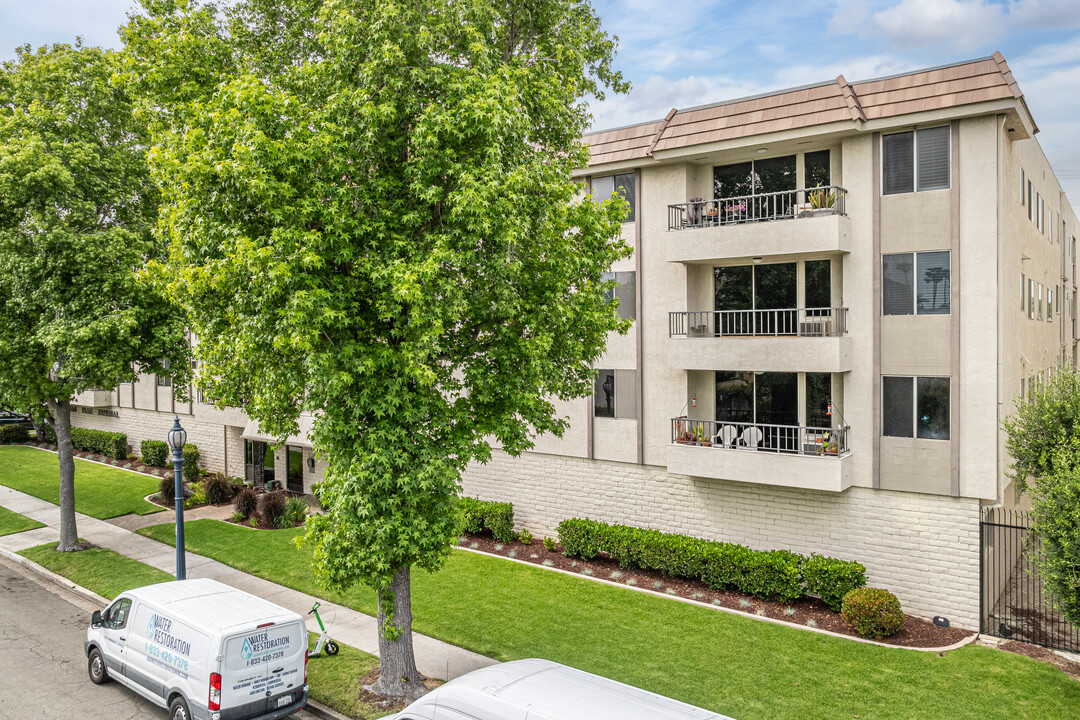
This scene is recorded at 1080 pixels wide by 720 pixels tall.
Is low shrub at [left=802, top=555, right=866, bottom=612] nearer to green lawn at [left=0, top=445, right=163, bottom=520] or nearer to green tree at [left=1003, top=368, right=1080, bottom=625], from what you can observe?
green tree at [left=1003, top=368, right=1080, bottom=625]

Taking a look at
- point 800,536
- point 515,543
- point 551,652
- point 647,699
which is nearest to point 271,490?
point 515,543

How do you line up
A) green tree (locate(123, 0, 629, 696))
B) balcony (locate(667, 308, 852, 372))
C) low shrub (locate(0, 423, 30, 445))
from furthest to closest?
low shrub (locate(0, 423, 30, 445)), balcony (locate(667, 308, 852, 372)), green tree (locate(123, 0, 629, 696))

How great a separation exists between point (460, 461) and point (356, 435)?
1.57 meters

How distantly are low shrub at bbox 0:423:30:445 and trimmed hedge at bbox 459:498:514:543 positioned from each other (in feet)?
99.8

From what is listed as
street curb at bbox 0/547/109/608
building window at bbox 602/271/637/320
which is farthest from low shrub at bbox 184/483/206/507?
building window at bbox 602/271/637/320

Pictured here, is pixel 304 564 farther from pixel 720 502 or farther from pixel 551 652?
pixel 720 502

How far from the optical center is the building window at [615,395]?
60.4 ft

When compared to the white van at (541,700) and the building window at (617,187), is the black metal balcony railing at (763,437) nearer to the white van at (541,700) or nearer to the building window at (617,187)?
the building window at (617,187)

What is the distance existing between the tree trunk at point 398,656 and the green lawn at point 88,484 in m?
16.0

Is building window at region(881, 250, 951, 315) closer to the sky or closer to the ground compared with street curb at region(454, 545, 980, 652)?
closer to the sky

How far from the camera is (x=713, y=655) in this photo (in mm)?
12523

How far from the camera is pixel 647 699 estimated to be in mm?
7852

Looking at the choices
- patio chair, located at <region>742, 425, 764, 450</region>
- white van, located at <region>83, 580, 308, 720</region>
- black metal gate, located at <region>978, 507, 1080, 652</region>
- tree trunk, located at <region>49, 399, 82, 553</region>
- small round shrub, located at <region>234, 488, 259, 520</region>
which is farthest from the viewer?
small round shrub, located at <region>234, 488, 259, 520</region>

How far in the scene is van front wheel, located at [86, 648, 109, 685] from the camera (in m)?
11.8
